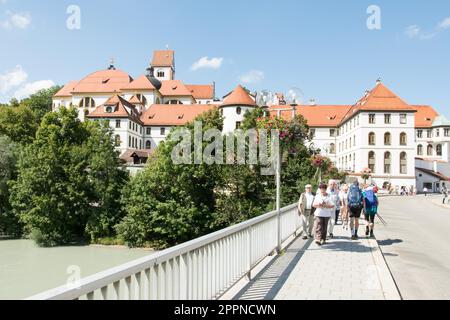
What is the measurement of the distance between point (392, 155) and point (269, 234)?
62661 mm

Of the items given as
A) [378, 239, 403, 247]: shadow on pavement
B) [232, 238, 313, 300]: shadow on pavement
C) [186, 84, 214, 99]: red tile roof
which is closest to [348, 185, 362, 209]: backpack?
[378, 239, 403, 247]: shadow on pavement

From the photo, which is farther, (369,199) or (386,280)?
(369,199)

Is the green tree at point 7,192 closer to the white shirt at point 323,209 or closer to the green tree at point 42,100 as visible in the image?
the white shirt at point 323,209

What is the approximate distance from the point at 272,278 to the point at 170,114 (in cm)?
7541

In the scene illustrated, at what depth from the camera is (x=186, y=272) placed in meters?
4.57

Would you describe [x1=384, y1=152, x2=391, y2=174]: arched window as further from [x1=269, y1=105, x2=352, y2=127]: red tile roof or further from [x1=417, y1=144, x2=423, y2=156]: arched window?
[x1=417, y1=144, x2=423, y2=156]: arched window

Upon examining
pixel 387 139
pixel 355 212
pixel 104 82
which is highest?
pixel 104 82

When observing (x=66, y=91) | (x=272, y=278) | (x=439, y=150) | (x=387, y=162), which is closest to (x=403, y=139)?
(x=387, y=162)

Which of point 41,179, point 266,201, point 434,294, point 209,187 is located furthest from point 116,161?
point 434,294

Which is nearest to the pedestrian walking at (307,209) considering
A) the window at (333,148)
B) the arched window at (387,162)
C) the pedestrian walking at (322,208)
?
the pedestrian walking at (322,208)

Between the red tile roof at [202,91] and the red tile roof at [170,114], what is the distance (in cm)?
3719

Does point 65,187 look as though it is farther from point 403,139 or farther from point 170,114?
point 403,139

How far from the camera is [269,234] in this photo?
355 inches
